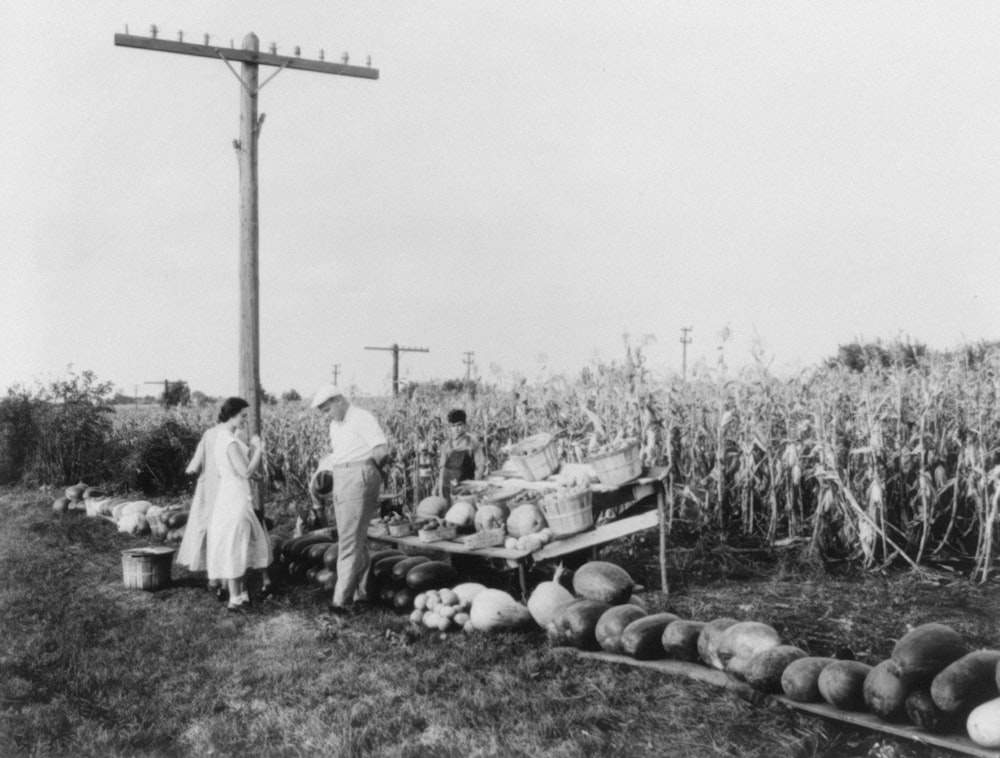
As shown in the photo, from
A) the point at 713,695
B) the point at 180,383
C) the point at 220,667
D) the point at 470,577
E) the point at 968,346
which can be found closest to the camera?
the point at 713,695

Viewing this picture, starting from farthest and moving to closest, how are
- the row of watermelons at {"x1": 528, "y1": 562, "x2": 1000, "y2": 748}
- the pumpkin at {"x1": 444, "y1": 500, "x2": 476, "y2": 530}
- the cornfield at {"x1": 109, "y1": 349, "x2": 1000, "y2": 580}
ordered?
the cornfield at {"x1": 109, "y1": 349, "x2": 1000, "y2": 580} < the pumpkin at {"x1": 444, "y1": 500, "x2": 476, "y2": 530} < the row of watermelons at {"x1": 528, "y1": 562, "x2": 1000, "y2": 748}

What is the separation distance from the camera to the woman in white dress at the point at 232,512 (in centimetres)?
782

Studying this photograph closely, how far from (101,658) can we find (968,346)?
1093cm

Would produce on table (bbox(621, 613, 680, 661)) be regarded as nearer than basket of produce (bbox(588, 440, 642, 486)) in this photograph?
Yes

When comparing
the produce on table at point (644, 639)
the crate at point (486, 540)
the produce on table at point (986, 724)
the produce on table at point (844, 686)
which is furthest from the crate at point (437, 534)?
the produce on table at point (986, 724)

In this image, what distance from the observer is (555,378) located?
40.4 feet

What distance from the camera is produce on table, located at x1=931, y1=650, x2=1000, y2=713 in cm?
409

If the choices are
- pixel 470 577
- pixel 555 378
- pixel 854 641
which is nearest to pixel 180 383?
pixel 555 378

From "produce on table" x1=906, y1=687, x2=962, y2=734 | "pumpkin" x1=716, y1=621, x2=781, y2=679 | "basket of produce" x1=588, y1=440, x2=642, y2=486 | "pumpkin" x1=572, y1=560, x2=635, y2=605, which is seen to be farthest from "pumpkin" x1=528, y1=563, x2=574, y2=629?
"produce on table" x1=906, y1=687, x2=962, y2=734

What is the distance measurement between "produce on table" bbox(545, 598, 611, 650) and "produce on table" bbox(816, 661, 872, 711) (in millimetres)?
1837

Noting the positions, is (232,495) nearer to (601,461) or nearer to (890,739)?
(601,461)

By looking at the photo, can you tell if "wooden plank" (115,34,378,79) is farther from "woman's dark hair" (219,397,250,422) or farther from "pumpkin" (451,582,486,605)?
"pumpkin" (451,582,486,605)

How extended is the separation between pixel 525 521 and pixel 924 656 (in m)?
3.93

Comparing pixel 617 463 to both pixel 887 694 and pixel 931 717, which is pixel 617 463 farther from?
pixel 931 717
